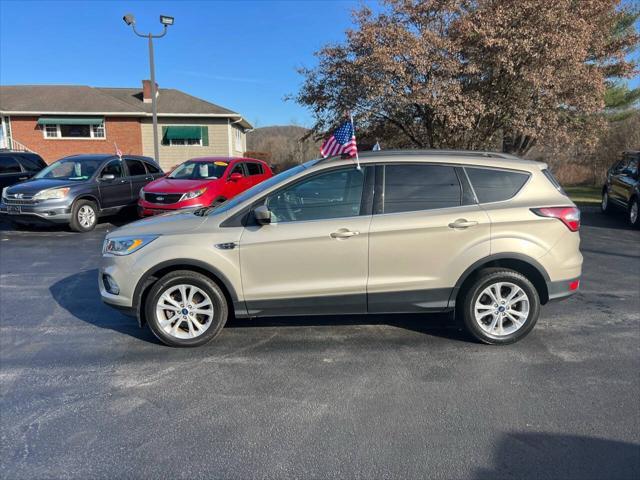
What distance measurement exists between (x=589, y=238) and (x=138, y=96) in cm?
2828

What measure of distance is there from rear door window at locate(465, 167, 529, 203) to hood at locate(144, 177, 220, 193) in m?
6.87

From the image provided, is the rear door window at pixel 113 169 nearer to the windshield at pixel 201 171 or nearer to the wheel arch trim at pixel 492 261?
the windshield at pixel 201 171

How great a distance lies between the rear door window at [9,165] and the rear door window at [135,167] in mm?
3339

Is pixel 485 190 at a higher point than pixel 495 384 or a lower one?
higher

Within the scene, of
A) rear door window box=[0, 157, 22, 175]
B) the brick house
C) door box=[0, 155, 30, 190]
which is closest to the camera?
door box=[0, 155, 30, 190]

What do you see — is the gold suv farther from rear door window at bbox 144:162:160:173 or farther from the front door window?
rear door window at bbox 144:162:160:173

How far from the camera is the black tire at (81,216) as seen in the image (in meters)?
10.1

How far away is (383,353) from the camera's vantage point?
4.12m

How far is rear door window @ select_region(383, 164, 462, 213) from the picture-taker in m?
4.16

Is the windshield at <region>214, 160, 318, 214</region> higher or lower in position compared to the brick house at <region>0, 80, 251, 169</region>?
lower

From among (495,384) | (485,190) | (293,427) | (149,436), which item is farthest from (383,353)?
(149,436)

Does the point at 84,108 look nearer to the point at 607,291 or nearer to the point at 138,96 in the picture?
the point at 138,96

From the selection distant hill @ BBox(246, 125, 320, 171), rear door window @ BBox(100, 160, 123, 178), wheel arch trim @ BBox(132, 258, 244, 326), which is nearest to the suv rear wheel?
wheel arch trim @ BBox(132, 258, 244, 326)

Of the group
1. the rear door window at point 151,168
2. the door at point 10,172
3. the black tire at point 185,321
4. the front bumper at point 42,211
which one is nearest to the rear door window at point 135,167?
the rear door window at point 151,168
